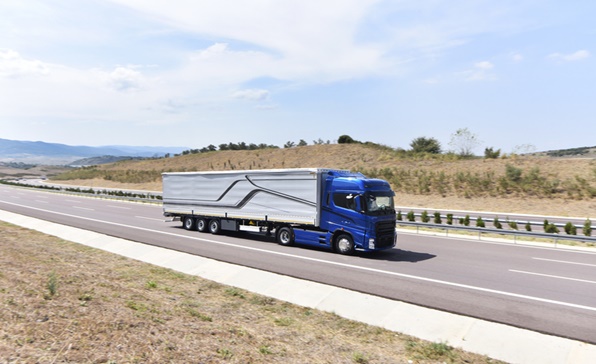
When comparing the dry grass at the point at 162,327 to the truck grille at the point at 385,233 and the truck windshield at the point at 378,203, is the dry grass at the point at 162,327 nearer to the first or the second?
the truck grille at the point at 385,233

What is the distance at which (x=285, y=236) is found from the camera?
62.0 feet

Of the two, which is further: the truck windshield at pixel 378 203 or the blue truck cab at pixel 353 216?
the truck windshield at pixel 378 203

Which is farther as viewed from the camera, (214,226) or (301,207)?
(214,226)

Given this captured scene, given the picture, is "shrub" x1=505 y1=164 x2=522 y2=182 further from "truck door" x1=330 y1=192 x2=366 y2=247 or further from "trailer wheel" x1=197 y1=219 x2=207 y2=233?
"trailer wheel" x1=197 y1=219 x2=207 y2=233

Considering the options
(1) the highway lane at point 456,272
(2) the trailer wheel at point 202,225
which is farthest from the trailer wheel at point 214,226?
(1) the highway lane at point 456,272

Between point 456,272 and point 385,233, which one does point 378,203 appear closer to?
point 385,233

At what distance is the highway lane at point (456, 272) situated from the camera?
33.0 feet

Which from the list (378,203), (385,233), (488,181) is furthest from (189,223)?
(488,181)

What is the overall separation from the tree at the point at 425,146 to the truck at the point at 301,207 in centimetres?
4824

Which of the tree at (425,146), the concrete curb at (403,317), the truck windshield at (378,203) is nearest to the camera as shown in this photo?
the concrete curb at (403,317)

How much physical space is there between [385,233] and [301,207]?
149 inches

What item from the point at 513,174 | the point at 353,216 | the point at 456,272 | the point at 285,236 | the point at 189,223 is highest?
the point at 513,174

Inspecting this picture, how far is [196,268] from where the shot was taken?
46.2 feet

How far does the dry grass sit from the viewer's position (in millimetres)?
5949
